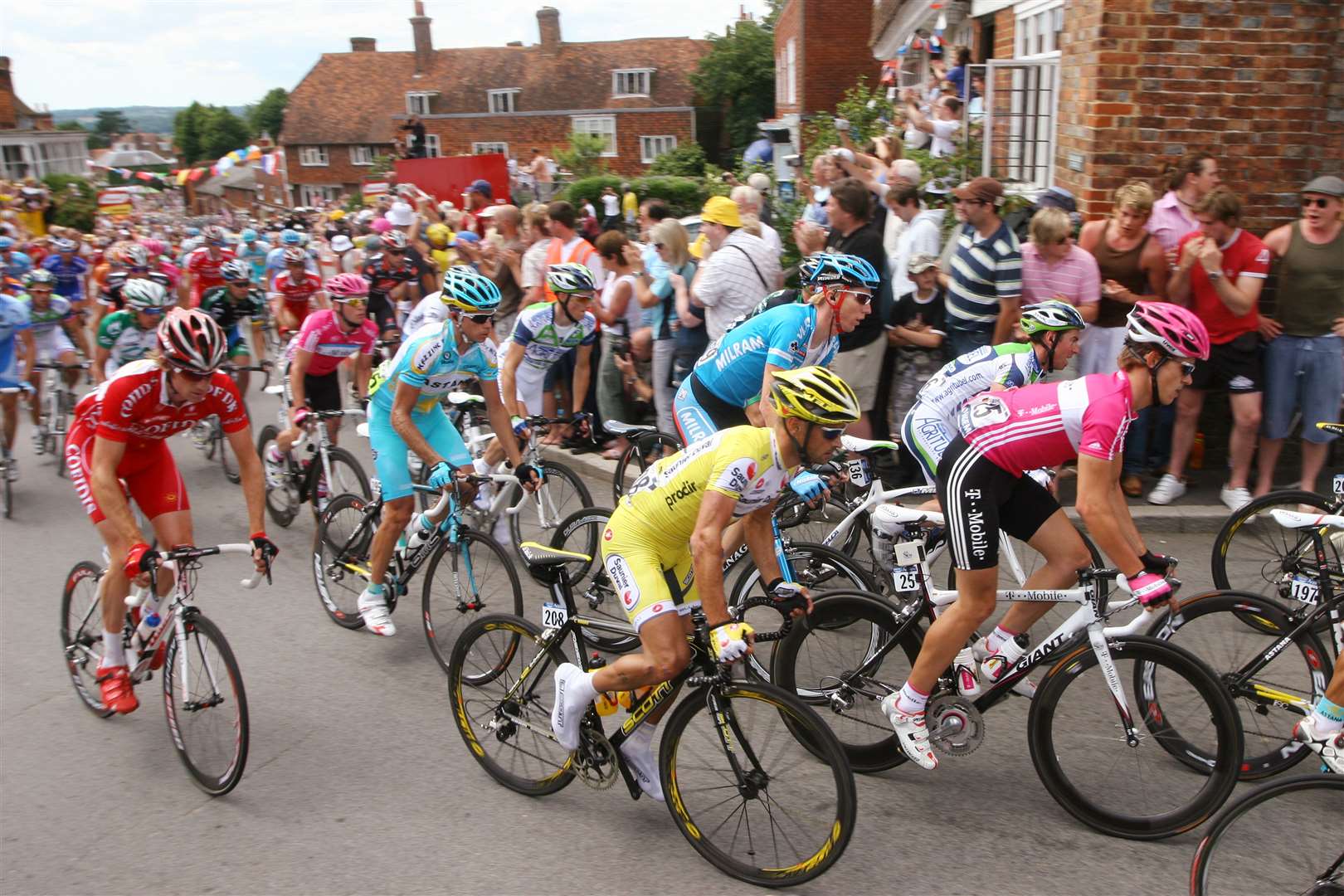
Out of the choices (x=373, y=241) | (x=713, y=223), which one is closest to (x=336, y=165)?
(x=373, y=241)

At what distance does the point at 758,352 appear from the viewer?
18.7 ft

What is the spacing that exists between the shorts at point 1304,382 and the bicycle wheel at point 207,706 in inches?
260

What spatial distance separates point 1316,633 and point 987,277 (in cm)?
347

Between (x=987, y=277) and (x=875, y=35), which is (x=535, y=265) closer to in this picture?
(x=987, y=277)

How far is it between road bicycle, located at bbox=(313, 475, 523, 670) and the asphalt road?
0.30 m

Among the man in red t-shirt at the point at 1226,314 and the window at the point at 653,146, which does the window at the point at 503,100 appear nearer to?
the window at the point at 653,146

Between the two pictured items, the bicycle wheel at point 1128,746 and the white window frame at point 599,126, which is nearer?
the bicycle wheel at point 1128,746

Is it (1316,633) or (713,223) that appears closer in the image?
(1316,633)

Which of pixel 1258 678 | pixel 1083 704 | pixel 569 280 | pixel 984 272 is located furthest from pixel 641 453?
pixel 1258 678

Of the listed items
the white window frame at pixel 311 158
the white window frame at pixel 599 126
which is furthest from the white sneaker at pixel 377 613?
the white window frame at pixel 311 158

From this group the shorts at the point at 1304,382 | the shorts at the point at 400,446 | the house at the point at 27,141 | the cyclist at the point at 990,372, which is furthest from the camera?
the house at the point at 27,141

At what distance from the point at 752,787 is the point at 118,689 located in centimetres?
336

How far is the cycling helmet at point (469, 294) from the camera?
597cm

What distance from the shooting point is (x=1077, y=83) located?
844 cm
